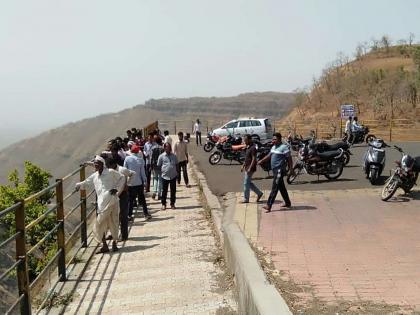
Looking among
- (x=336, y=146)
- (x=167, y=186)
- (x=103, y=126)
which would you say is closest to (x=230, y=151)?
(x=336, y=146)

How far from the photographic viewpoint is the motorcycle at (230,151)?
20609 mm

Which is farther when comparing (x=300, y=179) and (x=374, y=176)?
(x=300, y=179)

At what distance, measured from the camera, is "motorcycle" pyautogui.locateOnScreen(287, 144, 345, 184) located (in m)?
14.9

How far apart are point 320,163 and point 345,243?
23.2 ft

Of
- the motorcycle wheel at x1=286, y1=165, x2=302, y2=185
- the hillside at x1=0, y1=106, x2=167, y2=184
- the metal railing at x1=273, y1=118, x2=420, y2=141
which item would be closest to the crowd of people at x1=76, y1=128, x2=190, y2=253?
the motorcycle wheel at x1=286, y1=165, x2=302, y2=185

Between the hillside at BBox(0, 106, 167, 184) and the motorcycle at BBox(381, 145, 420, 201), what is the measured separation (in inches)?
1812

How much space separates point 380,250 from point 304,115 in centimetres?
4154

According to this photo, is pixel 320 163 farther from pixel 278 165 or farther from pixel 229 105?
pixel 229 105

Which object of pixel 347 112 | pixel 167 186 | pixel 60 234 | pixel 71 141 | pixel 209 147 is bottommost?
pixel 71 141

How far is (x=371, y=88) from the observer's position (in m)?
45.0

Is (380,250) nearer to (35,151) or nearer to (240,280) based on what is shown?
(240,280)

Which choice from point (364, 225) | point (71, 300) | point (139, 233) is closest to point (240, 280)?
point (71, 300)

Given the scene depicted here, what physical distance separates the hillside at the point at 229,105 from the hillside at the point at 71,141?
11.8m

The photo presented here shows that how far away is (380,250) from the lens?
7457 mm
